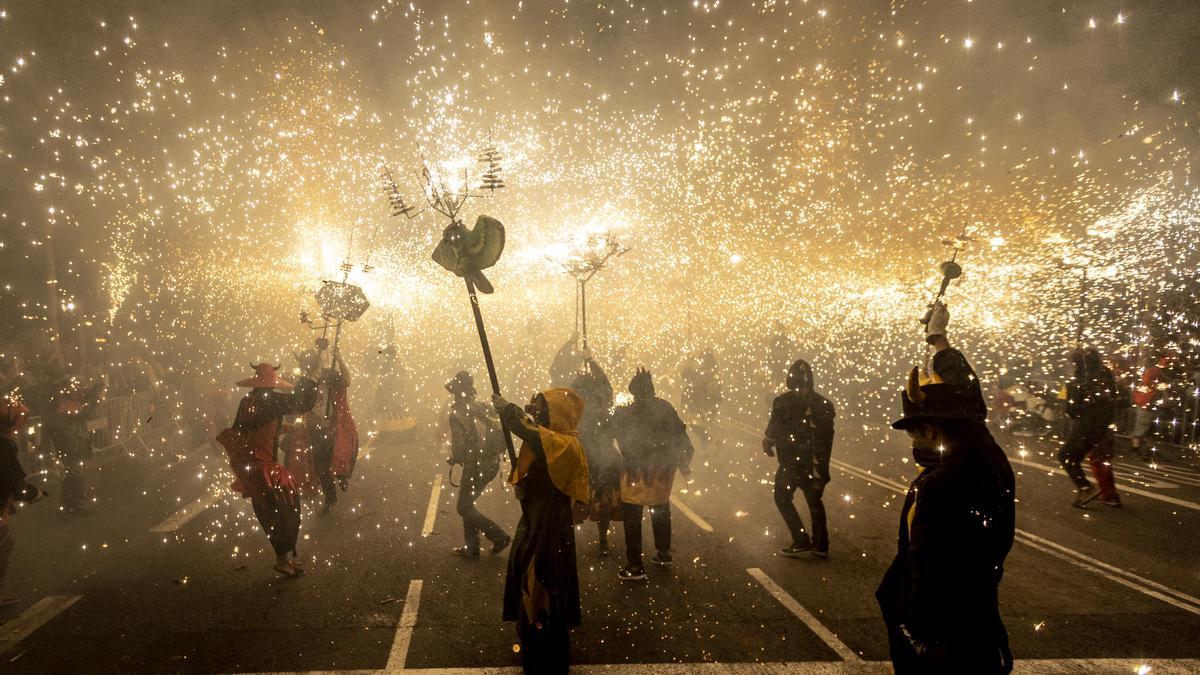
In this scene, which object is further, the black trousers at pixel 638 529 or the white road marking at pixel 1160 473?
the white road marking at pixel 1160 473

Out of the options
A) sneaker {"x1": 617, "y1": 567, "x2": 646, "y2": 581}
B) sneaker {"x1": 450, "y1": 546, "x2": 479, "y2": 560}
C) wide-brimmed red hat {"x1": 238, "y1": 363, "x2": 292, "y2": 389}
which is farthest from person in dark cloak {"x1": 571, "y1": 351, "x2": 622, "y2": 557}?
wide-brimmed red hat {"x1": 238, "y1": 363, "x2": 292, "y2": 389}

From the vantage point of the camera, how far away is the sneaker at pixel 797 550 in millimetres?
5891

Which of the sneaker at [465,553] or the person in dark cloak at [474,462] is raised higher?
the person in dark cloak at [474,462]

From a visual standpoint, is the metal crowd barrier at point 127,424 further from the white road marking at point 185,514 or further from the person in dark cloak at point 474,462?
the person in dark cloak at point 474,462

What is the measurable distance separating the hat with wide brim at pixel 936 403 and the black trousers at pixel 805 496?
135 inches

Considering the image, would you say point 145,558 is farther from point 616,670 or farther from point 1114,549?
point 1114,549

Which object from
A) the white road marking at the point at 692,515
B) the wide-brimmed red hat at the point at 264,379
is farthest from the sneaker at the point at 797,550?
the wide-brimmed red hat at the point at 264,379

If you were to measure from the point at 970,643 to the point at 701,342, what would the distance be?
22524 millimetres

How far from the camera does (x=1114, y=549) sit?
6031mm

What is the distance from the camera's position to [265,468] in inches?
213

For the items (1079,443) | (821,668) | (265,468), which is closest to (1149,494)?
(1079,443)

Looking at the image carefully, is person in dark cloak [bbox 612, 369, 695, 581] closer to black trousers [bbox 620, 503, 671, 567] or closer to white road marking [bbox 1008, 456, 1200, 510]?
black trousers [bbox 620, 503, 671, 567]

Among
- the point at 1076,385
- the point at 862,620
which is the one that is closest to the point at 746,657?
the point at 862,620

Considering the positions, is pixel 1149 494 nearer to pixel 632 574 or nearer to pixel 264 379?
pixel 632 574
